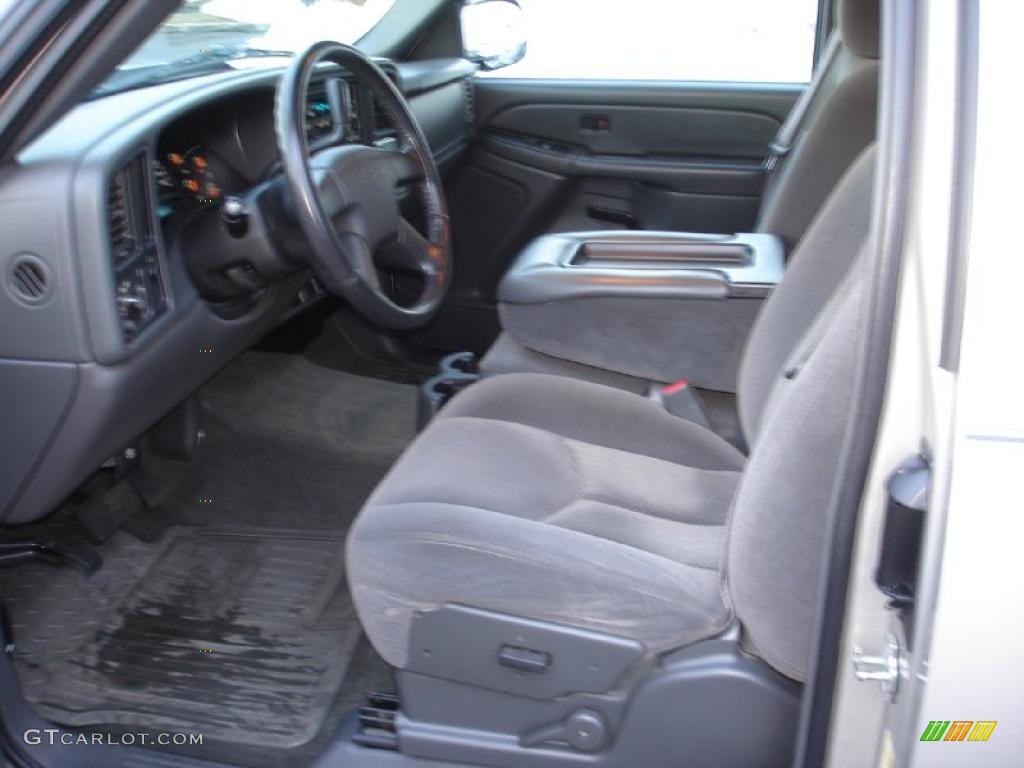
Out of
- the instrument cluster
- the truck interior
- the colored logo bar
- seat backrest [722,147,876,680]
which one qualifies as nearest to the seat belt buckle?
the truck interior

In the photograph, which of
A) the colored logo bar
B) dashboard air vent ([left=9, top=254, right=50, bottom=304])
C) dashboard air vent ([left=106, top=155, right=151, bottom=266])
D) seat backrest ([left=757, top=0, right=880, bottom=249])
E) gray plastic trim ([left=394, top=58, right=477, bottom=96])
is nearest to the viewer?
the colored logo bar

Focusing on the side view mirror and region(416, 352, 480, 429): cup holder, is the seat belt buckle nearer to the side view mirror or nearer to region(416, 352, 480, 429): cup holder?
region(416, 352, 480, 429): cup holder

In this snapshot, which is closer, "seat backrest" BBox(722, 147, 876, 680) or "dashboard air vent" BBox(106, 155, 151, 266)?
"seat backrest" BBox(722, 147, 876, 680)

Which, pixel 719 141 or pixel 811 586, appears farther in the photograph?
pixel 719 141

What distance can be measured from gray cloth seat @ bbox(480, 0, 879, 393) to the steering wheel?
0.96ft

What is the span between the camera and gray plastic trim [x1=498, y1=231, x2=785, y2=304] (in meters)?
1.94

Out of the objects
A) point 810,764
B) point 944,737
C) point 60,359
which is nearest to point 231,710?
point 60,359

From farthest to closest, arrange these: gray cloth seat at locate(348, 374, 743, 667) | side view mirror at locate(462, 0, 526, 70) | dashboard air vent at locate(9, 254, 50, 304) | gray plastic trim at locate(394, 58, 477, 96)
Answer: side view mirror at locate(462, 0, 526, 70)
gray plastic trim at locate(394, 58, 477, 96)
dashboard air vent at locate(9, 254, 50, 304)
gray cloth seat at locate(348, 374, 743, 667)

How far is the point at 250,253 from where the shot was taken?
1687 mm

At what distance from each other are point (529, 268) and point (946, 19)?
128 centimetres

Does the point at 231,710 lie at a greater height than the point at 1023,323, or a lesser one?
lesser

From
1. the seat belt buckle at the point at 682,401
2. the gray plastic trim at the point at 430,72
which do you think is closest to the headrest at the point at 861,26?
the seat belt buckle at the point at 682,401

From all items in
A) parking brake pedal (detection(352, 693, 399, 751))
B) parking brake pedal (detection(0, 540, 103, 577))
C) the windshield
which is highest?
the windshield

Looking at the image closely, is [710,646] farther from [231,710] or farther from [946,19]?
[231,710]
